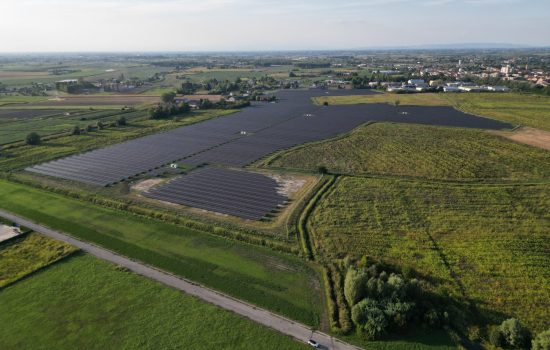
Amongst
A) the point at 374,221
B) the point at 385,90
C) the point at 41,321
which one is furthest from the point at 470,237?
the point at 385,90

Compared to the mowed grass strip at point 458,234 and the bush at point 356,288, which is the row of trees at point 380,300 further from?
the mowed grass strip at point 458,234

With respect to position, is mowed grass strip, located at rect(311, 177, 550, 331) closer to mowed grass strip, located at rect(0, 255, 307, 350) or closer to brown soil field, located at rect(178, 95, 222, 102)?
mowed grass strip, located at rect(0, 255, 307, 350)

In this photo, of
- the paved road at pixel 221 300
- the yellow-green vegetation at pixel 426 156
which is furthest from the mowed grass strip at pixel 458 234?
the paved road at pixel 221 300

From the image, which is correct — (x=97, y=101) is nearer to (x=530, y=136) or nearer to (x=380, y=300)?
(x=380, y=300)

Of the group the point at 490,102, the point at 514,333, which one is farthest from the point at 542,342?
the point at 490,102

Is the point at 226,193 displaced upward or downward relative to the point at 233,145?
downward

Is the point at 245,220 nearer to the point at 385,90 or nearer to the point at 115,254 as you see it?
the point at 115,254

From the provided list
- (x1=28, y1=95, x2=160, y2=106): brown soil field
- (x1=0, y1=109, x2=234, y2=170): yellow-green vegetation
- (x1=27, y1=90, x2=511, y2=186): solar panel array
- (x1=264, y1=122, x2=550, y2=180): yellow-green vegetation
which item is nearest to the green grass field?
(x1=0, y1=109, x2=234, y2=170): yellow-green vegetation
